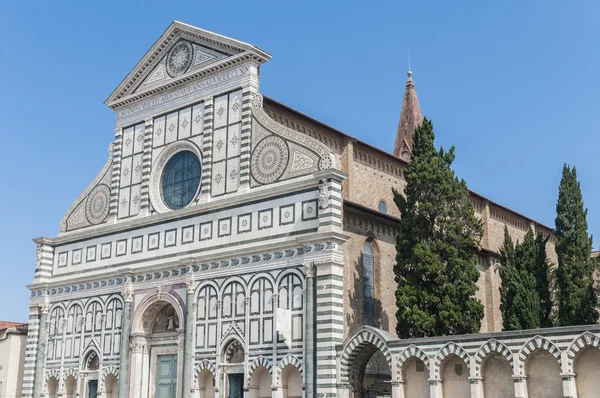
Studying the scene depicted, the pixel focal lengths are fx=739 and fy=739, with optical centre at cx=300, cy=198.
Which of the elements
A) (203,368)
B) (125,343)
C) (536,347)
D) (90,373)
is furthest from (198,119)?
(536,347)

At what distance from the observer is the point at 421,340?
18922mm

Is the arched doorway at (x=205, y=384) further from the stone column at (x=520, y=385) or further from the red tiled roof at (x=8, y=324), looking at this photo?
the red tiled roof at (x=8, y=324)

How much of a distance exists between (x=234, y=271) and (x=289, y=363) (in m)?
3.58

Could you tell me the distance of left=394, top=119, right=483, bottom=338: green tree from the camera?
20516 mm

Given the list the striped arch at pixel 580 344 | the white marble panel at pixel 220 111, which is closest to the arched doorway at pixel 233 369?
the white marble panel at pixel 220 111

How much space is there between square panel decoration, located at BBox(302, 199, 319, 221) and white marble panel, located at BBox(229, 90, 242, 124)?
14.7ft

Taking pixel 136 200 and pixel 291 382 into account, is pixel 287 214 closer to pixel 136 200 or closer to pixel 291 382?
pixel 291 382

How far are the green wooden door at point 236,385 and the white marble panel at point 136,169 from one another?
8.50 meters

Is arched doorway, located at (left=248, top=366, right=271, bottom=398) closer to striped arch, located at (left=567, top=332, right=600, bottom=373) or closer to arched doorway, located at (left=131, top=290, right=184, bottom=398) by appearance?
arched doorway, located at (left=131, top=290, right=184, bottom=398)

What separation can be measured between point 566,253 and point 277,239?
989 centimetres

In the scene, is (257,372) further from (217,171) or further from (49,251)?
(49,251)

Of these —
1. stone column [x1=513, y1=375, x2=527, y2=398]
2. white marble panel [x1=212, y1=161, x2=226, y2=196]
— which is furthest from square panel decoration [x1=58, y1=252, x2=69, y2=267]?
stone column [x1=513, y1=375, x2=527, y2=398]

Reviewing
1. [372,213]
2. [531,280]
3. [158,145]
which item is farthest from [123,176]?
[531,280]

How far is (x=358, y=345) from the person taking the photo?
19500mm
